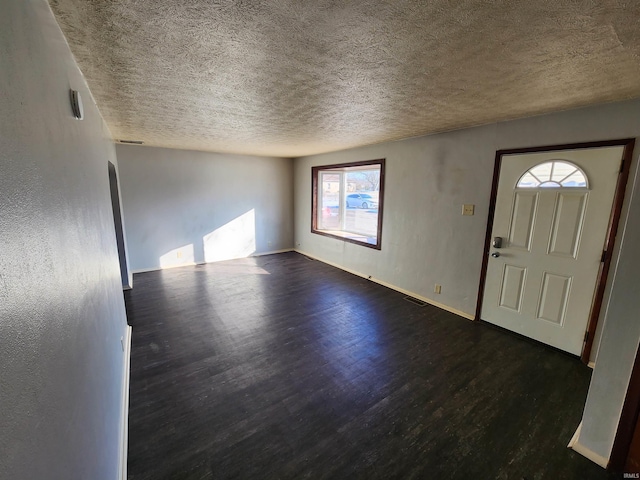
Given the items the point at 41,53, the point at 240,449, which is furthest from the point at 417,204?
the point at 41,53

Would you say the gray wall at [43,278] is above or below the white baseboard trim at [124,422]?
above

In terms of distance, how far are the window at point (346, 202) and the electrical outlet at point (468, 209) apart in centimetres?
173

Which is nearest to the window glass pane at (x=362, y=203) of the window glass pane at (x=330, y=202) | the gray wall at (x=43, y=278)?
the window glass pane at (x=330, y=202)

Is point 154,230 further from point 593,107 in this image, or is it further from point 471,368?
point 593,107

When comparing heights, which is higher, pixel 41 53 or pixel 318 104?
pixel 318 104

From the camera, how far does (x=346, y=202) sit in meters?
5.89

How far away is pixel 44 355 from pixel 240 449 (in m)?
1.46

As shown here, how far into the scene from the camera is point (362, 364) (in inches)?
97.5

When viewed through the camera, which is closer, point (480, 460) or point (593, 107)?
point (480, 460)

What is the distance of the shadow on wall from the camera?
536 centimetres

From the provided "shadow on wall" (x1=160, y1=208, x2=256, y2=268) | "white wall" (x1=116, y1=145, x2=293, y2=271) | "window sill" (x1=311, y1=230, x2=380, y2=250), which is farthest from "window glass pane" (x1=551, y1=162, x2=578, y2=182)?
"shadow on wall" (x1=160, y1=208, x2=256, y2=268)

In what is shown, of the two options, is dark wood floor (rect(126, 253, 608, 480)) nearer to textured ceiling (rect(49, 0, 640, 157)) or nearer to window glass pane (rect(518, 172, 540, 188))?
window glass pane (rect(518, 172, 540, 188))

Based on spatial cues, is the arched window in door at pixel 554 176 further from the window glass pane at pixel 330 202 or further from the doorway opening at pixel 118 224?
the doorway opening at pixel 118 224

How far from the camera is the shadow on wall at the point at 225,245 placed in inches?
211
